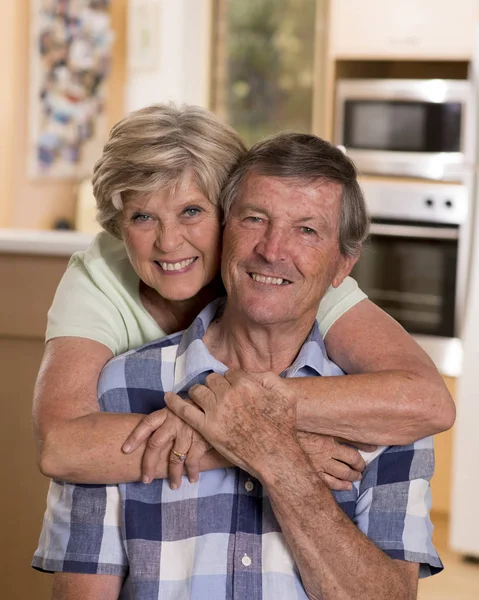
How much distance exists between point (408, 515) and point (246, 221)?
504mm

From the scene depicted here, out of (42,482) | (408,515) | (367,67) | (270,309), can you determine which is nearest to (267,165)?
(270,309)

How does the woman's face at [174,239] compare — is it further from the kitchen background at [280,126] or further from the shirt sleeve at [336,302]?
the kitchen background at [280,126]

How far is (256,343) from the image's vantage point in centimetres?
150

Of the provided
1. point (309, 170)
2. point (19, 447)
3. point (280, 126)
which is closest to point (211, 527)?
point (309, 170)

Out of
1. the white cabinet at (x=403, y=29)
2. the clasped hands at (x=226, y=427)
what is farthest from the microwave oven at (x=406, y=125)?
the clasped hands at (x=226, y=427)

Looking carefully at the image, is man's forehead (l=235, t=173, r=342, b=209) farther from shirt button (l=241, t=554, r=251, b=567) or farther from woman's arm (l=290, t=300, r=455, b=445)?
shirt button (l=241, t=554, r=251, b=567)

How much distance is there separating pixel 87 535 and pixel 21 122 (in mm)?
3458

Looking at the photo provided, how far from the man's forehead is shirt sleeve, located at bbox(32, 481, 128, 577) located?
0.49 meters

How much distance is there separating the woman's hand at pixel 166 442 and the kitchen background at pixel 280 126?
96 centimetres

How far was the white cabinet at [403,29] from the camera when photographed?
142 inches

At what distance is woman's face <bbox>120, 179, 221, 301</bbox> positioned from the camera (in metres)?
1.53

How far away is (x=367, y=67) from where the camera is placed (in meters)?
3.96

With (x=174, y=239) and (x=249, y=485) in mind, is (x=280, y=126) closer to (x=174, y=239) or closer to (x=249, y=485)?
(x=174, y=239)

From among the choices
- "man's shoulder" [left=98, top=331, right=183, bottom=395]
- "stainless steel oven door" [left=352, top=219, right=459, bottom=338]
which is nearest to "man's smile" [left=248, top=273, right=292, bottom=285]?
"man's shoulder" [left=98, top=331, right=183, bottom=395]
